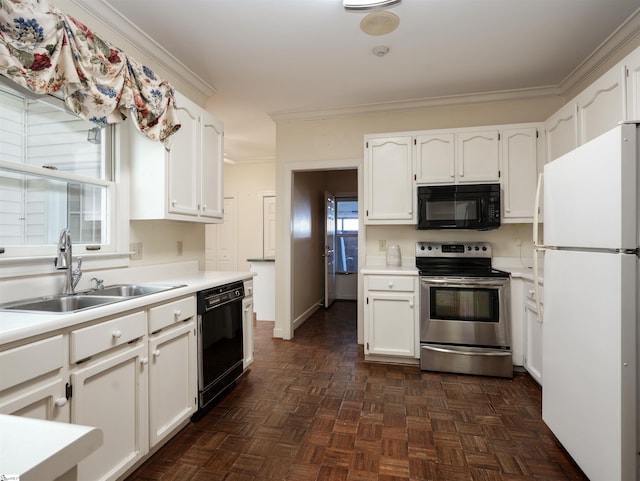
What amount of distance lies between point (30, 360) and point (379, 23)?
2.57 m

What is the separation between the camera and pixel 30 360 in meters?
1.18

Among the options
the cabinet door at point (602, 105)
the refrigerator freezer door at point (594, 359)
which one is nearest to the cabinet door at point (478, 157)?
the cabinet door at point (602, 105)

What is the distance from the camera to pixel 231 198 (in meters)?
6.45

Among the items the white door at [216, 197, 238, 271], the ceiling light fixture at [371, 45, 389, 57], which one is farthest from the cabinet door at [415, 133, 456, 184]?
the white door at [216, 197, 238, 271]

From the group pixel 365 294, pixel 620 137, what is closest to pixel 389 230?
pixel 365 294

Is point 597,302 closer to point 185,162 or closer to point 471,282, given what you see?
point 471,282

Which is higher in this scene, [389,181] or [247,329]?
[389,181]

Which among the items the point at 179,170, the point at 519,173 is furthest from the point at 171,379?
the point at 519,173

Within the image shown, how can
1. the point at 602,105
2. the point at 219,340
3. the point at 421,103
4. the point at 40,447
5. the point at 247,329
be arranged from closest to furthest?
the point at 40,447 → the point at 602,105 → the point at 219,340 → the point at 247,329 → the point at 421,103

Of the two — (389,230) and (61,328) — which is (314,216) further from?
(61,328)

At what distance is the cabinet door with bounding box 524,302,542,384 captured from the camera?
104 inches

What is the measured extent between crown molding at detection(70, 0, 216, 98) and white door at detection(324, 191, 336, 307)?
9.08 feet

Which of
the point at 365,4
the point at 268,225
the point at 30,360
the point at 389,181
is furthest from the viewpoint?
the point at 268,225

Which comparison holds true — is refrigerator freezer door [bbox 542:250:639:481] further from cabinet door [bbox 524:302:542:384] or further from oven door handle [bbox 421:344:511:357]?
oven door handle [bbox 421:344:511:357]
